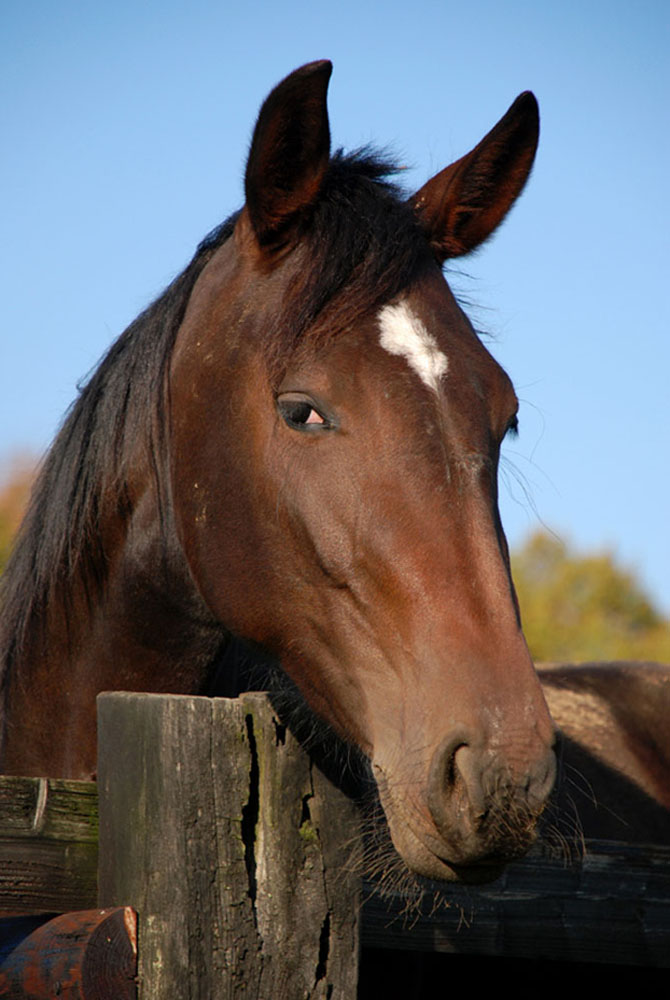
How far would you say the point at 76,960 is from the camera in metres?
1.61

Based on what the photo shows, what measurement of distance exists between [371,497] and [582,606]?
28181 mm

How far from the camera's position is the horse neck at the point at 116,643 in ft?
8.92

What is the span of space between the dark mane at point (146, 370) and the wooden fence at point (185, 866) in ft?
3.25

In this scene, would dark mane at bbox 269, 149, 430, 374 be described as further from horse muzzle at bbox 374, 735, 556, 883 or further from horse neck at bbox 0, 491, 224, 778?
horse muzzle at bbox 374, 735, 556, 883

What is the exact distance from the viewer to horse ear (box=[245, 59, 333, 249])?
7.89ft

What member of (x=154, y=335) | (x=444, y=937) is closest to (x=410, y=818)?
(x=444, y=937)

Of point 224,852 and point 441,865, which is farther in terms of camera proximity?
point 441,865

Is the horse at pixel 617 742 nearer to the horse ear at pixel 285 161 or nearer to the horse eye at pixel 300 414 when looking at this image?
the horse eye at pixel 300 414

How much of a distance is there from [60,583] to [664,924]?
190 centimetres

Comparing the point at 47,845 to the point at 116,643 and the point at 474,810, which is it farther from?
the point at 116,643

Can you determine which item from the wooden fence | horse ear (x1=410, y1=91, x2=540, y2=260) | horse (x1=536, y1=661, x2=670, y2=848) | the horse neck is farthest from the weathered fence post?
horse (x1=536, y1=661, x2=670, y2=848)

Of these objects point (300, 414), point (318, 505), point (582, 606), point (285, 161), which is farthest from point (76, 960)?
point (582, 606)

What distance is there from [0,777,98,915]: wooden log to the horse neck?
2.94ft

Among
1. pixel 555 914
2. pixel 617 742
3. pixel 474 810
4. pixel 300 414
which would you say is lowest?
pixel 617 742
